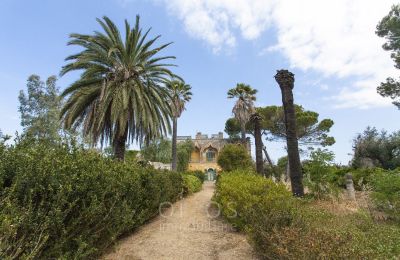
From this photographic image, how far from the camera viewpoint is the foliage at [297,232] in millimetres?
3947

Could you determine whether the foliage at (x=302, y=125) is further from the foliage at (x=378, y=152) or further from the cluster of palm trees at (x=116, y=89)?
the cluster of palm trees at (x=116, y=89)

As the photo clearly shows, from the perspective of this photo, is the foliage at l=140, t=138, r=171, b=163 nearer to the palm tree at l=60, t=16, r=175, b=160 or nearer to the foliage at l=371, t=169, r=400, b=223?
the palm tree at l=60, t=16, r=175, b=160

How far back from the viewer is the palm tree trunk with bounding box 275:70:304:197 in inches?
492

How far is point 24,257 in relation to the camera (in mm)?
3271

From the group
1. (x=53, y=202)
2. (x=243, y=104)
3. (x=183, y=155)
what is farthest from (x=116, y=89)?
(x=183, y=155)

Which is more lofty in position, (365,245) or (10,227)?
(10,227)

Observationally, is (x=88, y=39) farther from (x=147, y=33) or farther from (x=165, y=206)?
(x=165, y=206)

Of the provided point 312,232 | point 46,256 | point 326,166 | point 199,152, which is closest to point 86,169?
point 46,256

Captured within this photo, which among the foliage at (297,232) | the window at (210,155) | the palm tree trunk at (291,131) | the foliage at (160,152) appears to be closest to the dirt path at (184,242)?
the foliage at (297,232)

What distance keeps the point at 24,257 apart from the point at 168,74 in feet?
46.6

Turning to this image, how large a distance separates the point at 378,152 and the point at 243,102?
47.9 ft

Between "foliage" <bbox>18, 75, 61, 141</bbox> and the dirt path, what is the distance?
29.6 m

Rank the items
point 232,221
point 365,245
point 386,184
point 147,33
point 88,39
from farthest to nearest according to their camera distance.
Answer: point 147,33, point 88,39, point 386,184, point 232,221, point 365,245

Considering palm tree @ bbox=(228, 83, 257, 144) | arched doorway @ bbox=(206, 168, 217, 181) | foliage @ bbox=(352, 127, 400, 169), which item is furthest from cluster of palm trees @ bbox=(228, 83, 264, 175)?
arched doorway @ bbox=(206, 168, 217, 181)
